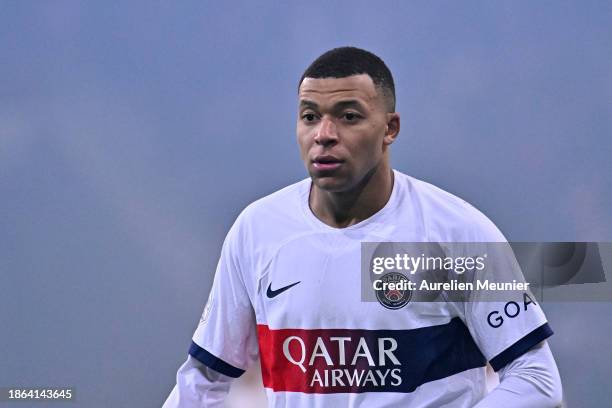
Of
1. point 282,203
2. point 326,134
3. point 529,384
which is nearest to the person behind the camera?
point 529,384

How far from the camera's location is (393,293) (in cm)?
296

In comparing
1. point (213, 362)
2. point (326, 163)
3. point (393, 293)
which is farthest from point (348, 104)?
point (213, 362)

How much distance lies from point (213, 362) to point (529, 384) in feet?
2.95

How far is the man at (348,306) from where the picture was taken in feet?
9.39

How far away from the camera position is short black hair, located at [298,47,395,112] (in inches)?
116

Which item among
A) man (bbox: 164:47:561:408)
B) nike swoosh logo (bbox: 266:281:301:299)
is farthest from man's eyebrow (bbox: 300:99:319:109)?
nike swoosh logo (bbox: 266:281:301:299)

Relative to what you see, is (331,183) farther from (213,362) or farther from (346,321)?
(213,362)

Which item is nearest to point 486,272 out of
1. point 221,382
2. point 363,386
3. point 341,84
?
point 363,386

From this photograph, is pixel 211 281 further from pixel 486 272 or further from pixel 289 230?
pixel 486 272

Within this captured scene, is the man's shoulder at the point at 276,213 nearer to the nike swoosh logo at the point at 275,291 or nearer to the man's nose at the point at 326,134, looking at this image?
the nike swoosh logo at the point at 275,291

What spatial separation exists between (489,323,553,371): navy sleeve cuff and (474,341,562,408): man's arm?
0.01 meters

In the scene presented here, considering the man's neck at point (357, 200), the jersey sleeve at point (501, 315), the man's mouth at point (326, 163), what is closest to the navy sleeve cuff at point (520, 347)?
the jersey sleeve at point (501, 315)

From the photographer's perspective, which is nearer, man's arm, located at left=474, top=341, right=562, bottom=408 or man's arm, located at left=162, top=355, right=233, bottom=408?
man's arm, located at left=474, top=341, right=562, bottom=408

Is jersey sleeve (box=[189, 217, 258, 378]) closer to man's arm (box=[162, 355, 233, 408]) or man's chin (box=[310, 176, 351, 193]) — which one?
man's arm (box=[162, 355, 233, 408])
